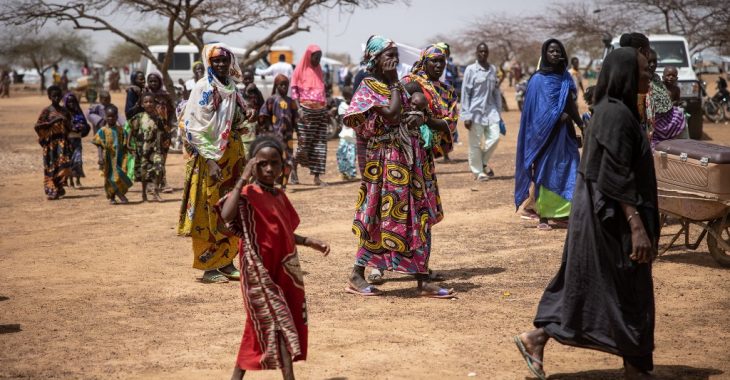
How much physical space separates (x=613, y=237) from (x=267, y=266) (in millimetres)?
1766

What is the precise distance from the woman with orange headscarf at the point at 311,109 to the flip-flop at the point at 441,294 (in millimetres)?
7303

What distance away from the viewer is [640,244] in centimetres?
460

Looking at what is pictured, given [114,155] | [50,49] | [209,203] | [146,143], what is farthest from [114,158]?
[50,49]

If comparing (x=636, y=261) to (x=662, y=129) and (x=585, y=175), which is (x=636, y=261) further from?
(x=662, y=129)

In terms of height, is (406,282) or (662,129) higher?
(662,129)

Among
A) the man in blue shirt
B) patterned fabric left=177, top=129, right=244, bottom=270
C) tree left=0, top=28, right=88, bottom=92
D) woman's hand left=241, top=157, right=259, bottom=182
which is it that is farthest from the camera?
tree left=0, top=28, right=88, bottom=92

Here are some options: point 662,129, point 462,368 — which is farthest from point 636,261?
point 662,129

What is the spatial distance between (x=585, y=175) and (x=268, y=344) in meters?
1.83

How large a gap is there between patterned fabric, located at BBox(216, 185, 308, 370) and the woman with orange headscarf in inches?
364

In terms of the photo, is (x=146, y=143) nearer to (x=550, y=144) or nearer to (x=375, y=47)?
(x=550, y=144)

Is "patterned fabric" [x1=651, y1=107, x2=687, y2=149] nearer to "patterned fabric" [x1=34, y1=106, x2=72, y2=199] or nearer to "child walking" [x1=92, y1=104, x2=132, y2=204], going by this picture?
"child walking" [x1=92, y1=104, x2=132, y2=204]

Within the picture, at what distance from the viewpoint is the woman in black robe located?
15.3ft

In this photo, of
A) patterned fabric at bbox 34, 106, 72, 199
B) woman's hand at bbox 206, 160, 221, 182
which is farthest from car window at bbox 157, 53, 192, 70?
woman's hand at bbox 206, 160, 221, 182

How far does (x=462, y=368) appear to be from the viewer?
5.31m
